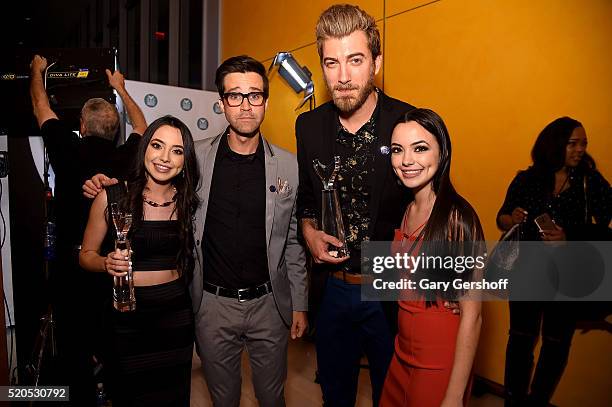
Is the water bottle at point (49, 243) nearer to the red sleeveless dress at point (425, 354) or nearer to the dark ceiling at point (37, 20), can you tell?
the red sleeveless dress at point (425, 354)

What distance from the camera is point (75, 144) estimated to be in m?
2.36

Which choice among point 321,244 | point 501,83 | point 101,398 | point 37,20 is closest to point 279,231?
point 321,244

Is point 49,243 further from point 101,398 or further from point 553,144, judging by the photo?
point 553,144

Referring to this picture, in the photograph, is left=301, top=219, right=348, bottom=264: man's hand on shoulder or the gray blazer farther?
the gray blazer

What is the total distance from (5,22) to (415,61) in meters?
9.21

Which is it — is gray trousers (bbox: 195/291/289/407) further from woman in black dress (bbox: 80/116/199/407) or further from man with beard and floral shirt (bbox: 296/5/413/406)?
man with beard and floral shirt (bbox: 296/5/413/406)

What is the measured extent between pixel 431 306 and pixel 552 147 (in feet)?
4.63

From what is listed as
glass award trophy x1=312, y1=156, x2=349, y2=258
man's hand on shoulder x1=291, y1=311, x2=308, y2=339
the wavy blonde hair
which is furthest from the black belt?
the wavy blonde hair

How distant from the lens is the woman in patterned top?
85.3 inches

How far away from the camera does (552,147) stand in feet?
7.63

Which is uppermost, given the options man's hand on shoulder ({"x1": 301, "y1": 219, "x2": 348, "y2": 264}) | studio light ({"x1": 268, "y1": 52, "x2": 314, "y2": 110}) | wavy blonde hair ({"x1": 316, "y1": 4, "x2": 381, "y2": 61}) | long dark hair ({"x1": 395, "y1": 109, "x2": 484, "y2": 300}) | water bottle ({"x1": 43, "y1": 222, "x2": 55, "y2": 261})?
studio light ({"x1": 268, "y1": 52, "x2": 314, "y2": 110})

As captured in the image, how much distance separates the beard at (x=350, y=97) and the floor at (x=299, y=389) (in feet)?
6.71

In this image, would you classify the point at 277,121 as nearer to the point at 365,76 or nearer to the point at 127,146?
the point at 127,146

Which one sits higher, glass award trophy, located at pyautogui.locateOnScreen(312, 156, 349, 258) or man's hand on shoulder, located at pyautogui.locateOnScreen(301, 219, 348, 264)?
glass award trophy, located at pyautogui.locateOnScreen(312, 156, 349, 258)
